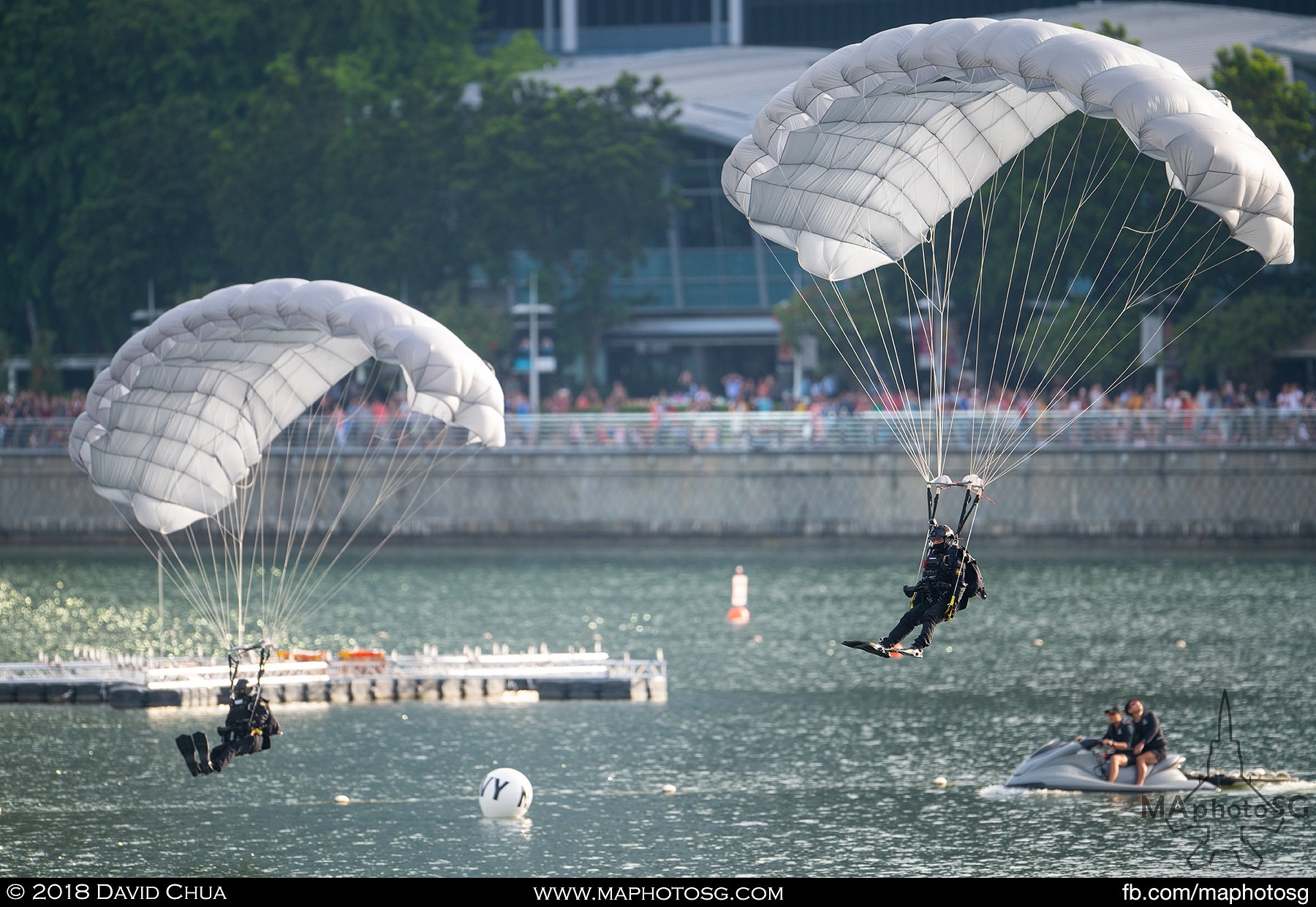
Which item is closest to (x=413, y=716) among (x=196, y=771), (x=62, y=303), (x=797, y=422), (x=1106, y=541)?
(x=196, y=771)

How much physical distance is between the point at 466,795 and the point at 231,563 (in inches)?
1163

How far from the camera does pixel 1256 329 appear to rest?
5844 cm

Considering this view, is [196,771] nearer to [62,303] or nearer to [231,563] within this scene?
[231,563]

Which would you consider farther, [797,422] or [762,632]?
[797,422]

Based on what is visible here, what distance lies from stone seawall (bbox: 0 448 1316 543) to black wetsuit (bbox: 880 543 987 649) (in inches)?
1328

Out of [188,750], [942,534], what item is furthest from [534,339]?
[942,534]

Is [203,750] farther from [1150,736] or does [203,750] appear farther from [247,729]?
[1150,736]

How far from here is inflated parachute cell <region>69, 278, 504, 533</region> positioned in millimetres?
27469

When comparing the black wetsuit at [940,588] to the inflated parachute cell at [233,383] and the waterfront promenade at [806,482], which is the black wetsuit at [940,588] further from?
the waterfront promenade at [806,482]

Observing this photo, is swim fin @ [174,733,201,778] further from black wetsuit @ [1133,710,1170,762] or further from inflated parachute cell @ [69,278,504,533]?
black wetsuit @ [1133,710,1170,762]

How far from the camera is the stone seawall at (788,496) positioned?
55531 mm

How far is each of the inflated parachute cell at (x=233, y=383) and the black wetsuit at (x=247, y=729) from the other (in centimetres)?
395

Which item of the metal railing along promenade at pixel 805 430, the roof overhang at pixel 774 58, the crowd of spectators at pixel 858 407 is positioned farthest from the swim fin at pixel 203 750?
the roof overhang at pixel 774 58

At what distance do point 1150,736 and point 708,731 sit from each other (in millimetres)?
8391
